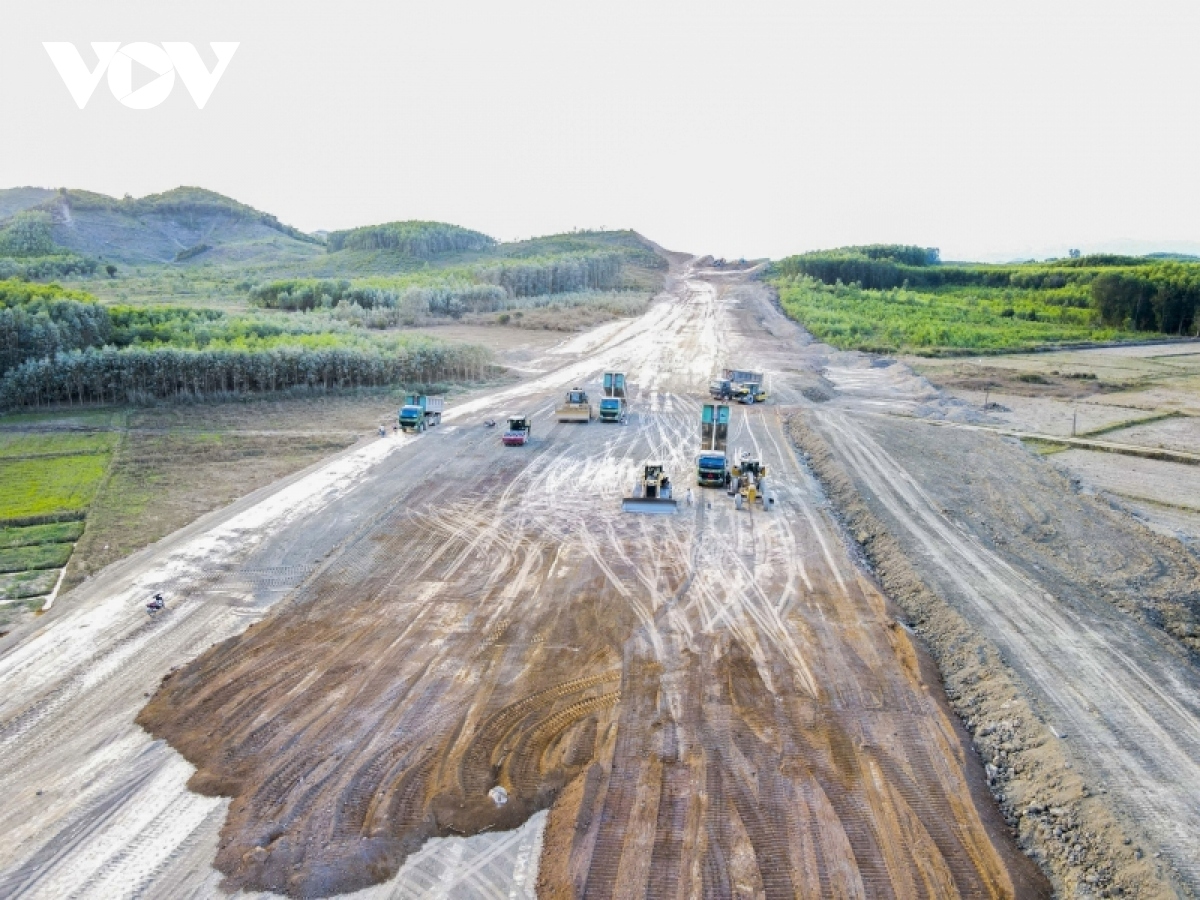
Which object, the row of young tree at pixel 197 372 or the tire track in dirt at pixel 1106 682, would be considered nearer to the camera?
the tire track in dirt at pixel 1106 682

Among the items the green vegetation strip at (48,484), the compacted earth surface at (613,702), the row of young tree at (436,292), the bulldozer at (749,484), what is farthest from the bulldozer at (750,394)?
the row of young tree at (436,292)

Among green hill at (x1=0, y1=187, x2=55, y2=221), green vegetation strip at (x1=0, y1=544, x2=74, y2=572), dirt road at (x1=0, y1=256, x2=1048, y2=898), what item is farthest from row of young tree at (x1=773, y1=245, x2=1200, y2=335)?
green hill at (x1=0, y1=187, x2=55, y2=221)

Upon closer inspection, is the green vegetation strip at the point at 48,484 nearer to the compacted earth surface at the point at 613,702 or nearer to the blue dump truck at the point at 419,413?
the compacted earth surface at the point at 613,702

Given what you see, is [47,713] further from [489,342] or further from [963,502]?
[489,342]

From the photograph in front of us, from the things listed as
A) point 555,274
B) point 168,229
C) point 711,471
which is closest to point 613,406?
point 711,471

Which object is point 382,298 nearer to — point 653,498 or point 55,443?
point 55,443

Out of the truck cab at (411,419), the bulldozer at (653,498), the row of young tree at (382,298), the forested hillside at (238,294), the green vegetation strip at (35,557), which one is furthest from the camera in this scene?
the row of young tree at (382,298)

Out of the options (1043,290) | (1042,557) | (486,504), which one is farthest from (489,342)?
(1043,290)
